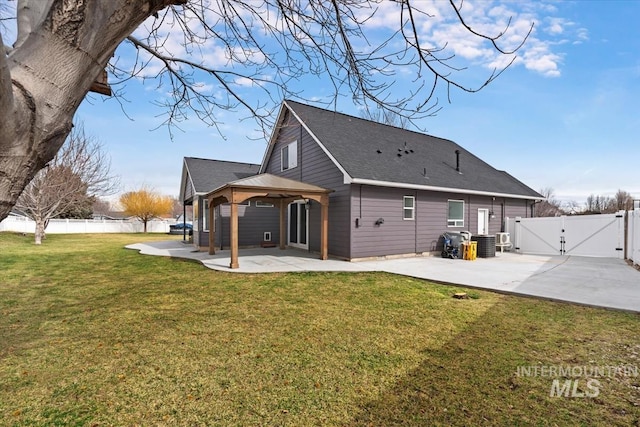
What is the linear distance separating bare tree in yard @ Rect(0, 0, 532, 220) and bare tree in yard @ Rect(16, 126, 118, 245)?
17.8 meters

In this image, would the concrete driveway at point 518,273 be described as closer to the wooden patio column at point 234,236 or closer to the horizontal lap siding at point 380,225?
the wooden patio column at point 234,236

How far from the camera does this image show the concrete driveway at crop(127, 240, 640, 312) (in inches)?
236

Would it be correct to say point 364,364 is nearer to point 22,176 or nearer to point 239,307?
point 239,307

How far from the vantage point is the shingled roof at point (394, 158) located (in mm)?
11039

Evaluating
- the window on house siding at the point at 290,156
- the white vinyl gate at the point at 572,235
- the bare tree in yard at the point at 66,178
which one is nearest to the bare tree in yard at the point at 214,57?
the window on house siding at the point at 290,156

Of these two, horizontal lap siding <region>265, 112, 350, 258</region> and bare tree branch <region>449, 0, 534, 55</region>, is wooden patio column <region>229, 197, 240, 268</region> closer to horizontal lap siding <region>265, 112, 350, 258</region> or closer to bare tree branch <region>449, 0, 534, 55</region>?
horizontal lap siding <region>265, 112, 350, 258</region>

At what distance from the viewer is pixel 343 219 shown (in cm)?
1056

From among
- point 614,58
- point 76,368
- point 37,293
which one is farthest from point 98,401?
point 614,58

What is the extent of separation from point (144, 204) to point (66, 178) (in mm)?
15052

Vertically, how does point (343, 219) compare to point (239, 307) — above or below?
above

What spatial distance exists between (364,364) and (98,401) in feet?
7.81

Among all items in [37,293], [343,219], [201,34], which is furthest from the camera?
[343,219]

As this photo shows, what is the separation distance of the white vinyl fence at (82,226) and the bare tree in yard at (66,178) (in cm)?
881

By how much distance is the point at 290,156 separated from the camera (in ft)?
46.6
